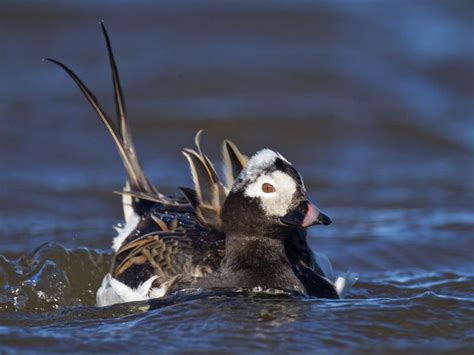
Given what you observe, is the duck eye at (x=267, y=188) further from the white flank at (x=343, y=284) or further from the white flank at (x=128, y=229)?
the white flank at (x=128, y=229)

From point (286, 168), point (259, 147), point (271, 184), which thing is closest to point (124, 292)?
point (271, 184)

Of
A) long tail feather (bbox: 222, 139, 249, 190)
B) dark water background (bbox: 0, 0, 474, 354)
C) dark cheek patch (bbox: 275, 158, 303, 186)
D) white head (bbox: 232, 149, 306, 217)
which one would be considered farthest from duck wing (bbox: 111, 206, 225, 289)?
dark cheek patch (bbox: 275, 158, 303, 186)

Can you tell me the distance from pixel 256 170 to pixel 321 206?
4.52 metres

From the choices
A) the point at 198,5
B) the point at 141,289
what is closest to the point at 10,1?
the point at 198,5

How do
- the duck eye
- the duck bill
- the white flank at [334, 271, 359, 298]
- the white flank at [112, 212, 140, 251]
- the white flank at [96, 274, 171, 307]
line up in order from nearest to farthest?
the duck bill
the duck eye
the white flank at [96, 274, 171, 307]
the white flank at [334, 271, 359, 298]
the white flank at [112, 212, 140, 251]

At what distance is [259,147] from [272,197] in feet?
20.7

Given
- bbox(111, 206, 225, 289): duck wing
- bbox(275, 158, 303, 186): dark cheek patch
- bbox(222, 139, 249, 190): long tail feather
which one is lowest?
bbox(111, 206, 225, 289): duck wing

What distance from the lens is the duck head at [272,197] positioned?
22.2ft

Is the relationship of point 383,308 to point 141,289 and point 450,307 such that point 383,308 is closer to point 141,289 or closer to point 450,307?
point 450,307

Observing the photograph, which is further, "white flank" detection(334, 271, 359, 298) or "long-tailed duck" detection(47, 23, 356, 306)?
"white flank" detection(334, 271, 359, 298)

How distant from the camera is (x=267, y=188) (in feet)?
22.4

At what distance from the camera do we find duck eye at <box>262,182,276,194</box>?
268 inches

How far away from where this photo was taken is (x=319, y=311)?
685 cm

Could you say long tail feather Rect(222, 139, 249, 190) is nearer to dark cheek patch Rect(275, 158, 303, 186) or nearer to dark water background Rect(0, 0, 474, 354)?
dark cheek patch Rect(275, 158, 303, 186)
